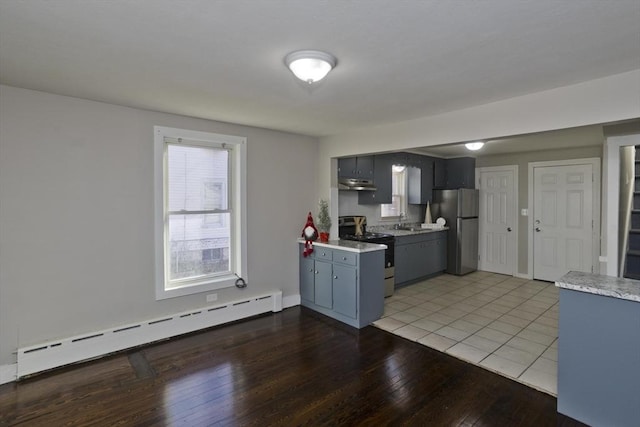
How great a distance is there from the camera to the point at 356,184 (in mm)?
4965

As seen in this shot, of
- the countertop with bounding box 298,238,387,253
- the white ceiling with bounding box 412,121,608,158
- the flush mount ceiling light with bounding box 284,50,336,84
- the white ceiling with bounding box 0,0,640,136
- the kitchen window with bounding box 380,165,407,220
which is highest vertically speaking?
the white ceiling with bounding box 412,121,608,158

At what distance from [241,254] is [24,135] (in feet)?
7.59

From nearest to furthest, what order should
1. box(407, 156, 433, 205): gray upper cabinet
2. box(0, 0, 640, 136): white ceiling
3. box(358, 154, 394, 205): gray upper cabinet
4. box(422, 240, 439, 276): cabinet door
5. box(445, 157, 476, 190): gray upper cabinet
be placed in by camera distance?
box(0, 0, 640, 136): white ceiling
box(358, 154, 394, 205): gray upper cabinet
box(422, 240, 439, 276): cabinet door
box(407, 156, 433, 205): gray upper cabinet
box(445, 157, 476, 190): gray upper cabinet

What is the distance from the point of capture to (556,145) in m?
5.19

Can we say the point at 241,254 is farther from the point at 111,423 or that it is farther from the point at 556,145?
the point at 556,145

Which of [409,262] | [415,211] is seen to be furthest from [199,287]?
[415,211]

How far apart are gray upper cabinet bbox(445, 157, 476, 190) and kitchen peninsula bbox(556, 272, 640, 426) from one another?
4263mm

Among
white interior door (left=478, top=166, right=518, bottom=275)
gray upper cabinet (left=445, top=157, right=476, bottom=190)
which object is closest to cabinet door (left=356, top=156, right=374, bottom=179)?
gray upper cabinet (left=445, top=157, right=476, bottom=190)

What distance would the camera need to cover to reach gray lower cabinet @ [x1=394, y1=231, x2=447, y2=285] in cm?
524

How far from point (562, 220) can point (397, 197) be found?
9.06 feet

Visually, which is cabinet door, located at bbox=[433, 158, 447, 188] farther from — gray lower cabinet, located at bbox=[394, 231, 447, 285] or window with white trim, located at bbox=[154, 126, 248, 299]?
window with white trim, located at bbox=[154, 126, 248, 299]

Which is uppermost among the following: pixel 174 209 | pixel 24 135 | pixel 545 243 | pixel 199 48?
pixel 199 48

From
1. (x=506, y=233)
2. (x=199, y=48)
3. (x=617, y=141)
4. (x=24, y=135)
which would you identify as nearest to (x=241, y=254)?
(x=24, y=135)

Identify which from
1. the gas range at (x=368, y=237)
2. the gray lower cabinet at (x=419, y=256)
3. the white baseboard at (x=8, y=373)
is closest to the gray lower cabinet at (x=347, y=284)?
the gas range at (x=368, y=237)
